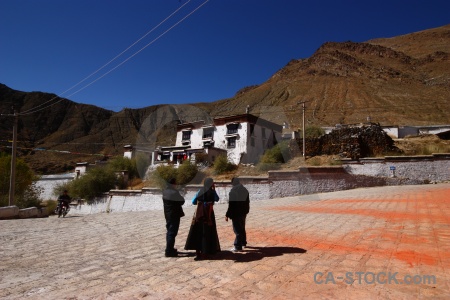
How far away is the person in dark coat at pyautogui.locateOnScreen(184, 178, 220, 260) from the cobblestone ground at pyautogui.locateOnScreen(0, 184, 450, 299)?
0.21 metres

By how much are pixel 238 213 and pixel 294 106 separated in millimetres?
75643

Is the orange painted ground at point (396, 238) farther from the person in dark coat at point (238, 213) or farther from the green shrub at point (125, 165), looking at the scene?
the green shrub at point (125, 165)

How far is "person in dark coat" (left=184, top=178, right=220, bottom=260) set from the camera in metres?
5.23

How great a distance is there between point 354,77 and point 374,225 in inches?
4193

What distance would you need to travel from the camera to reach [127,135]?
9569 cm

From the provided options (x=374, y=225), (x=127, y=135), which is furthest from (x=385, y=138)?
(x=127, y=135)

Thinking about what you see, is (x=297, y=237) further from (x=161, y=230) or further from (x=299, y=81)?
(x=299, y=81)

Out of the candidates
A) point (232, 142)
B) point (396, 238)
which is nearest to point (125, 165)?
point (232, 142)

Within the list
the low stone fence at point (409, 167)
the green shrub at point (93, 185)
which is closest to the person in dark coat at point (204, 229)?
the low stone fence at point (409, 167)

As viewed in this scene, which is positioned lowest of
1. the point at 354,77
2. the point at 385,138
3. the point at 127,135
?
the point at 385,138

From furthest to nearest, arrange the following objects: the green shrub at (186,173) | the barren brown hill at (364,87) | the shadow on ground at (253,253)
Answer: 1. the barren brown hill at (364,87)
2. the green shrub at (186,173)
3. the shadow on ground at (253,253)

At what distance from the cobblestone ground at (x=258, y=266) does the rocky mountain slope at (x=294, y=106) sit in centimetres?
5371

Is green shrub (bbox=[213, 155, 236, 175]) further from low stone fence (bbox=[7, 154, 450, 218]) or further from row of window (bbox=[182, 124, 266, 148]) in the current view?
low stone fence (bbox=[7, 154, 450, 218])

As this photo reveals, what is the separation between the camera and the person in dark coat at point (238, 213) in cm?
567
